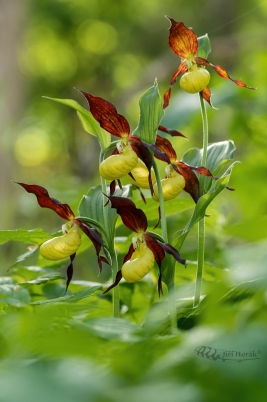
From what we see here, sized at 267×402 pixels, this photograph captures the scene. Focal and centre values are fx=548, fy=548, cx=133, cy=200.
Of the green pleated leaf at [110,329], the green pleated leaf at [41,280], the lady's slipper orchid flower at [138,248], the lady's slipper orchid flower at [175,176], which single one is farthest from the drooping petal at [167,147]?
the green pleated leaf at [110,329]

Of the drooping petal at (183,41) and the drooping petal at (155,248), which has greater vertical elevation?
the drooping petal at (183,41)

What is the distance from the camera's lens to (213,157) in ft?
2.75

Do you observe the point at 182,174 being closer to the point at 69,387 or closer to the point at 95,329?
the point at 95,329

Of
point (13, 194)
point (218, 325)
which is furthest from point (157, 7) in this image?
point (218, 325)

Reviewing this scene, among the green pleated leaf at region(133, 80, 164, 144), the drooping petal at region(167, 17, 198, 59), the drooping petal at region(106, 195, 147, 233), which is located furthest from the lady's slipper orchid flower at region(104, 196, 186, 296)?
the drooping petal at region(167, 17, 198, 59)

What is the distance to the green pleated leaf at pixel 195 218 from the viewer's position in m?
0.66

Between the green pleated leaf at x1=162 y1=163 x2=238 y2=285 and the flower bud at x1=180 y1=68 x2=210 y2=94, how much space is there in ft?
0.42

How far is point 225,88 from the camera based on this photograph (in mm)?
1855

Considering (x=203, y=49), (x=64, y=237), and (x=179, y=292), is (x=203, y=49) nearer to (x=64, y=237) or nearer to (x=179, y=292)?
(x=64, y=237)

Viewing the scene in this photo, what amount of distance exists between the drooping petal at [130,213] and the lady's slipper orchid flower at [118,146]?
0.04m

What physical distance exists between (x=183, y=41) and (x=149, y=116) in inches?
5.6

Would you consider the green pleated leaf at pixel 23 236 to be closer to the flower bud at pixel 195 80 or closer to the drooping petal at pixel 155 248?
the drooping petal at pixel 155 248

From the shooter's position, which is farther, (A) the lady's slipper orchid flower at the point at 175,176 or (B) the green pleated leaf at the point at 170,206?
(B) the green pleated leaf at the point at 170,206

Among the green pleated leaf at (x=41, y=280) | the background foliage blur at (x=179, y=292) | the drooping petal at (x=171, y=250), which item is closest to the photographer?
the background foliage blur at (x=179, y=292)
